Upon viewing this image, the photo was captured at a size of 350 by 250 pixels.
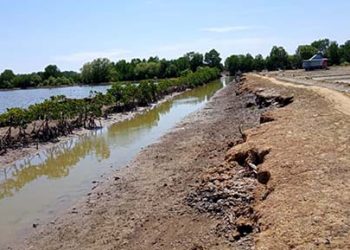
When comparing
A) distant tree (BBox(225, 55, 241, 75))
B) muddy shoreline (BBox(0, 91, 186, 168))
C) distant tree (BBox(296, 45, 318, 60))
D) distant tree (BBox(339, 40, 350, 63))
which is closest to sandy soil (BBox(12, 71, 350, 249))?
muddy shoreline (BBox(0, 91, 186, 168))

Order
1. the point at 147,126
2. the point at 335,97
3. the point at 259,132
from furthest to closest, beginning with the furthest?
the point at 147,126 < the point at 335,97 < the point at 259,132

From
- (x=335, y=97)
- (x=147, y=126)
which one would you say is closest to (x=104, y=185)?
(x=335, y=97)

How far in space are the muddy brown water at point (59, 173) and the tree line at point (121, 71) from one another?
128 metres

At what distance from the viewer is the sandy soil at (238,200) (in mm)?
11094

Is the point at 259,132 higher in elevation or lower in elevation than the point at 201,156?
higher

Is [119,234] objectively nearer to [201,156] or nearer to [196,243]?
[196,243]

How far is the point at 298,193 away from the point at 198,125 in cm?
2879

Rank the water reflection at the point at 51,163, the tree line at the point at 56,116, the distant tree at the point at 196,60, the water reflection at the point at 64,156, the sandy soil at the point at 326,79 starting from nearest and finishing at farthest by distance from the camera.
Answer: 1. the water reflection at the point at 51,163
2. the water reflection at the point at 64,156
3. the tree line at the point at 56,116
4. the sandy soil at the point at 326,79
5. the distant tree at the point at 196,60

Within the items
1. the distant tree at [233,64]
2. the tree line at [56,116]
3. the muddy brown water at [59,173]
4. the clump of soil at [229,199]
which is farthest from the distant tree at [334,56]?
the clump of soil at [229,199]

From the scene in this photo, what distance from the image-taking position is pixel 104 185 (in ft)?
77.1

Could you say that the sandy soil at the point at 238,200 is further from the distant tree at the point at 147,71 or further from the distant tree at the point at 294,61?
the distant tree at the point at 147,71

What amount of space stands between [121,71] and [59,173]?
526 ft

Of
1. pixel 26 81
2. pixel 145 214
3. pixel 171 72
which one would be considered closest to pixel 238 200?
pixel 145 214

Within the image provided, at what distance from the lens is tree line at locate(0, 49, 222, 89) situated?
579 feet
